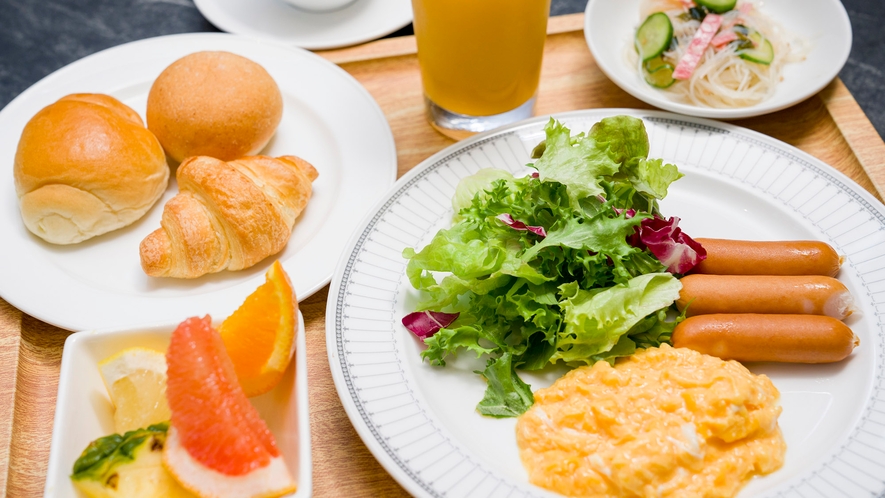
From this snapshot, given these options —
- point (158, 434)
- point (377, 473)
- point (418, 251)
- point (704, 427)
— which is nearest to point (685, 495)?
point (704, 427)

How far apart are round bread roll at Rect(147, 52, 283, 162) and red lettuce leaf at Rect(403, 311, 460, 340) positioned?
0.88 metres

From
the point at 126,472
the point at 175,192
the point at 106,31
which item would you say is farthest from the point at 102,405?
the point at 106,31

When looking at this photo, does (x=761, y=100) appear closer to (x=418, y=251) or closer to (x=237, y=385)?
(x=418, y=251)

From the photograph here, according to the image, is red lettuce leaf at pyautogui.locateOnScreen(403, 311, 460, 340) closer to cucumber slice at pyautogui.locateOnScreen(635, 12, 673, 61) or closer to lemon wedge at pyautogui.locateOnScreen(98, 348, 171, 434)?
lemon wedge at pyautogui.locateOnScreen(98, 348, 171, 434)

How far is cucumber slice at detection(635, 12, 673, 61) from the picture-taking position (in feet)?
8.09

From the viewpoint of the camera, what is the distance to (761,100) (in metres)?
2.36

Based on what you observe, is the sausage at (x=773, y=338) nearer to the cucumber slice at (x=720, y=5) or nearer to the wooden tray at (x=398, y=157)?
the wooden tray at (x=398, y=157)

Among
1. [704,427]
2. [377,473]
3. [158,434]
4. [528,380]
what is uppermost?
[158,434]

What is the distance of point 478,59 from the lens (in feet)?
6.86

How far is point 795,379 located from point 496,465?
788 millimetres

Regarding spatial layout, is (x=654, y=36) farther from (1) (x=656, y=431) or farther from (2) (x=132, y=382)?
(2) (x=132, y=382)

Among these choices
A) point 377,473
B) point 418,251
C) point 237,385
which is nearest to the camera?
point 237,385

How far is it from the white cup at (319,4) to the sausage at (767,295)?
1933 mm

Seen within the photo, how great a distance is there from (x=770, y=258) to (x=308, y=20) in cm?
209
